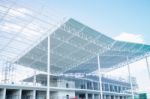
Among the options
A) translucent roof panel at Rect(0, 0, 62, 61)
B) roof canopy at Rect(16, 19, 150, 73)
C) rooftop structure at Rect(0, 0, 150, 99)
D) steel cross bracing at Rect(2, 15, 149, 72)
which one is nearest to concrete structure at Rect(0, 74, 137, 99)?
rooftop structure at Rect(0, 0, 150, 99)

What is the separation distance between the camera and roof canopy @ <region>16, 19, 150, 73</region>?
28.6 m

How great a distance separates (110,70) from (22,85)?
26.7 m

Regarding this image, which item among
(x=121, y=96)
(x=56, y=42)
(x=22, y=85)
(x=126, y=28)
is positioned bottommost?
(x=121, y=96)

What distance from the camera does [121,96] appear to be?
5322 centimetres

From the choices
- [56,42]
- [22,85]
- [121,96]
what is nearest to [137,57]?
[121,96]

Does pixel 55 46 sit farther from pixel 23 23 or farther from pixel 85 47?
pixel 23 23

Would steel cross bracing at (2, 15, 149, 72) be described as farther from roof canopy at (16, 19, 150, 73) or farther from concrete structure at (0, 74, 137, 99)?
concrete structure at (0, 74, 137, 99)

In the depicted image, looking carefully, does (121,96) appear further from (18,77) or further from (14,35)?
(14,35)

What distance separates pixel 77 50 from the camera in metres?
33.5

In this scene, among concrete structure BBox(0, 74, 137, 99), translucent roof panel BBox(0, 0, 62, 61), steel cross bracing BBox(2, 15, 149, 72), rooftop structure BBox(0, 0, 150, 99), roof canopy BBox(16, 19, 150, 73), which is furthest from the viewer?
roof canopy BBox(16, 19, 150, 73)

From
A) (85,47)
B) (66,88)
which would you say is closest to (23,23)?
(85,47)

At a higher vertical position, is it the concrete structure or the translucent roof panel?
the translucent roof panel

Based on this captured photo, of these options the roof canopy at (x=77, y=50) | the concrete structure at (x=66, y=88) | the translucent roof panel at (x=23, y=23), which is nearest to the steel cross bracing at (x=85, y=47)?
the roof canopy at (x=77, y=50)

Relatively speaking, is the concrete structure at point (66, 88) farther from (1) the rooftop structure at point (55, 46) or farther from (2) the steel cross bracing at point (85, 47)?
(2) the steel cross bracing at point (85, 47)
